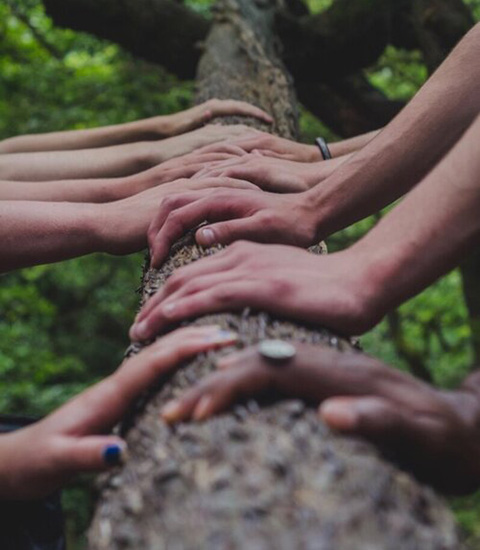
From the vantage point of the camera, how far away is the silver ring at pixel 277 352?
1.08m

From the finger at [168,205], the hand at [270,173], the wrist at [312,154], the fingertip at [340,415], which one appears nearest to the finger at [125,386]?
the fingertip at [340,415]

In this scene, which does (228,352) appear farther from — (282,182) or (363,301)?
(282,182)

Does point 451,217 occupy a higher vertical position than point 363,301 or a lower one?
higher

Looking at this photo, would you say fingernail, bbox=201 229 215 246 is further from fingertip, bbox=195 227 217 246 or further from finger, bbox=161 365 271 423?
finger, bbox=161 365 271 423

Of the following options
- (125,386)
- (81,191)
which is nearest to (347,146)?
(81,191)

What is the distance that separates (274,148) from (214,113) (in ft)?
2.14

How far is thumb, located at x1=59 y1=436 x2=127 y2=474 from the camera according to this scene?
1.11m

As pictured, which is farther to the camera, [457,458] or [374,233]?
[374,233]

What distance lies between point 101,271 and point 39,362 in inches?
70.3

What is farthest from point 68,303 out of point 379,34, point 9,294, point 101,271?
point 379,34

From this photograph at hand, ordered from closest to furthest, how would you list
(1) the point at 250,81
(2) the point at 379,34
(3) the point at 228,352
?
1. (3) the point at 228,352
2. (1) the point at 250,81
3. (2) the point at 379,34

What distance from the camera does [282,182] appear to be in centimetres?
242

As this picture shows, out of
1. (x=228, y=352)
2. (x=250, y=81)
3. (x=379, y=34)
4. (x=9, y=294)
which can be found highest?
(x=379, y=34)

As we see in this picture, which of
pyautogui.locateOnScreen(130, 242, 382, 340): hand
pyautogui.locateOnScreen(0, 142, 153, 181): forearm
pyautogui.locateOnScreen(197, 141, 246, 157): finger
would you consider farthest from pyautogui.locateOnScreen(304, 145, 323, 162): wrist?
pyautogui.locateOnScreen(130, 242, 382, 340): hand
